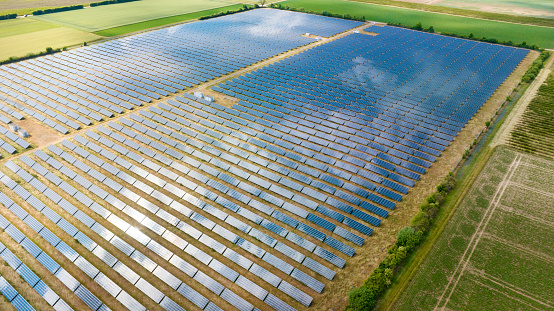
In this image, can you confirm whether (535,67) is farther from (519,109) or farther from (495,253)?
(495,253)

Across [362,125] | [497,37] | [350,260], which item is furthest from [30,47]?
[497,37]

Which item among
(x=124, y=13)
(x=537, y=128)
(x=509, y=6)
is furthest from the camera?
(x=509, y=6)

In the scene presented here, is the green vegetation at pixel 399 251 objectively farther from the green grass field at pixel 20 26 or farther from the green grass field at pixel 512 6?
the green grass field at pixel 512 6

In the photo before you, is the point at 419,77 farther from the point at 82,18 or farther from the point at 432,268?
the point at 82,18

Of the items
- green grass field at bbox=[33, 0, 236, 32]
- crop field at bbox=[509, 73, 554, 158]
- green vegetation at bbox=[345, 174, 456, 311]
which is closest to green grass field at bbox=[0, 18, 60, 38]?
green grass field at bbox=[33, 0, 236, 32]

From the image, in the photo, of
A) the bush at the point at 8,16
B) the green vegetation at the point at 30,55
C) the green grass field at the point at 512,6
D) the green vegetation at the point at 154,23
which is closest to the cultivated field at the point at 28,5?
the bush at the point at 8,16

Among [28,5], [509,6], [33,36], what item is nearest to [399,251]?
[33,36]
